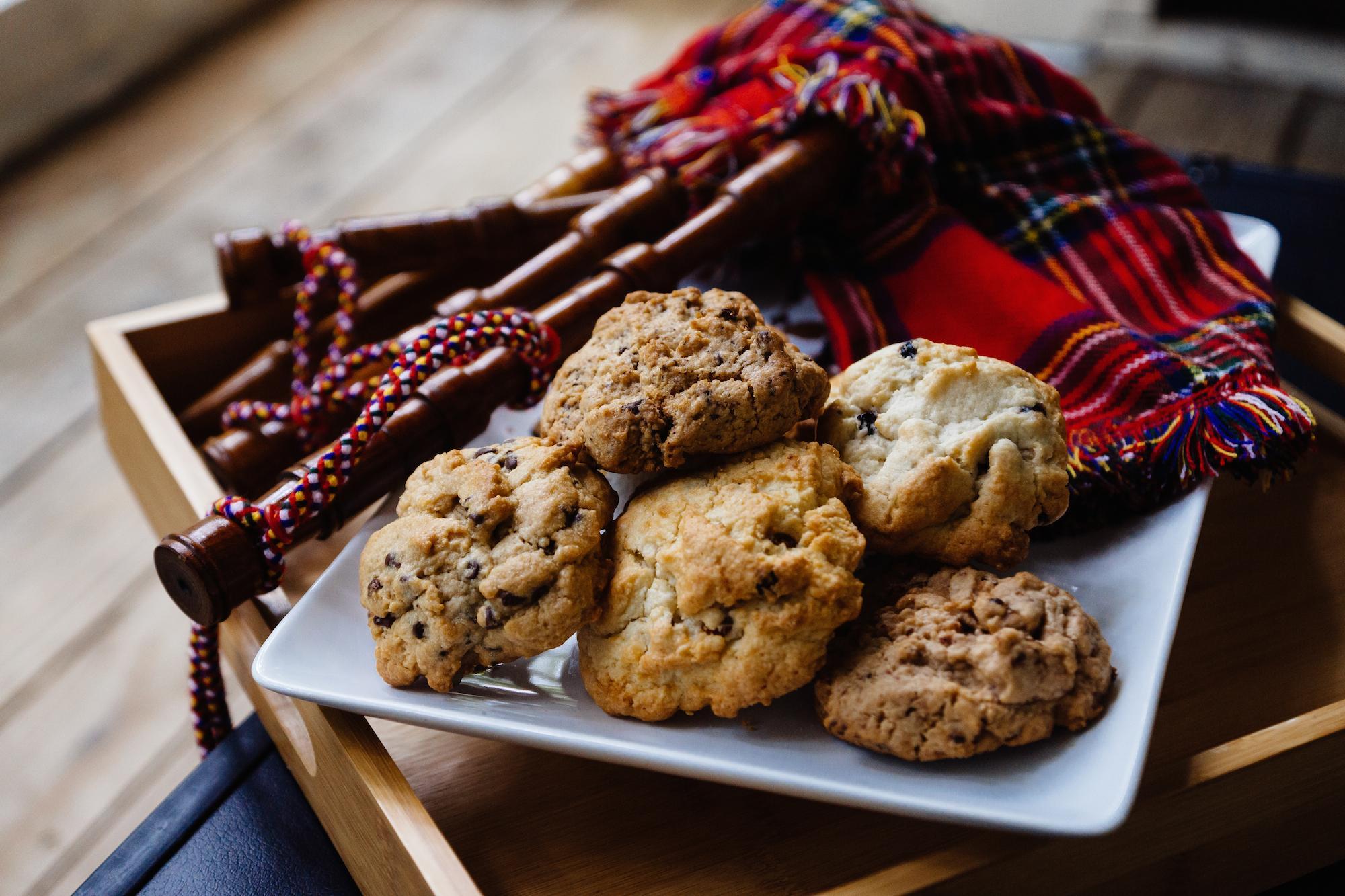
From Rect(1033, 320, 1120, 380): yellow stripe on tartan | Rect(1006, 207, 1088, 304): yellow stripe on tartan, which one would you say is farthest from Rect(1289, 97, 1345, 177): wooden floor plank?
Rect(1033, 320, 1120, 380): yellow stripe on tartan

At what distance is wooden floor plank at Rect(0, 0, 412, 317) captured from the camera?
172 cm

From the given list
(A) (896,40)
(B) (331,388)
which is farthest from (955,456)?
(A) (896,40)

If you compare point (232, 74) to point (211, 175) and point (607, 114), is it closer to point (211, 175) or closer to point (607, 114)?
point (211, 175)

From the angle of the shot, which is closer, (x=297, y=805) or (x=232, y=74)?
(x=297, y=805)

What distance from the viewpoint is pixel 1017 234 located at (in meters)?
1.01

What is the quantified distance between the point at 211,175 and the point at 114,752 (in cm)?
110

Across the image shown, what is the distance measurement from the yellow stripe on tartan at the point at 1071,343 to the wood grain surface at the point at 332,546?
17 cm

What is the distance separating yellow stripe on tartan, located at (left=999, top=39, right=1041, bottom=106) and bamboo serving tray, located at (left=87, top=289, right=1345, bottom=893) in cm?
50

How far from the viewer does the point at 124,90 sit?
6.59ft

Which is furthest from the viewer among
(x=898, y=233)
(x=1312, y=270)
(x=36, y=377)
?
(x=36, y=377)

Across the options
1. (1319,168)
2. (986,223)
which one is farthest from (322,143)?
(1319,168)

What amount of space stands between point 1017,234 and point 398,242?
0.56m

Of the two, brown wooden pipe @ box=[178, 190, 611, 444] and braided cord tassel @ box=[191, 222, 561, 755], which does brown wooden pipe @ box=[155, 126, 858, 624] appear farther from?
brown wooden pipe @ box=[178, 190, 611, 444]

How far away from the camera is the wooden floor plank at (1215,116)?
5.77 ft
